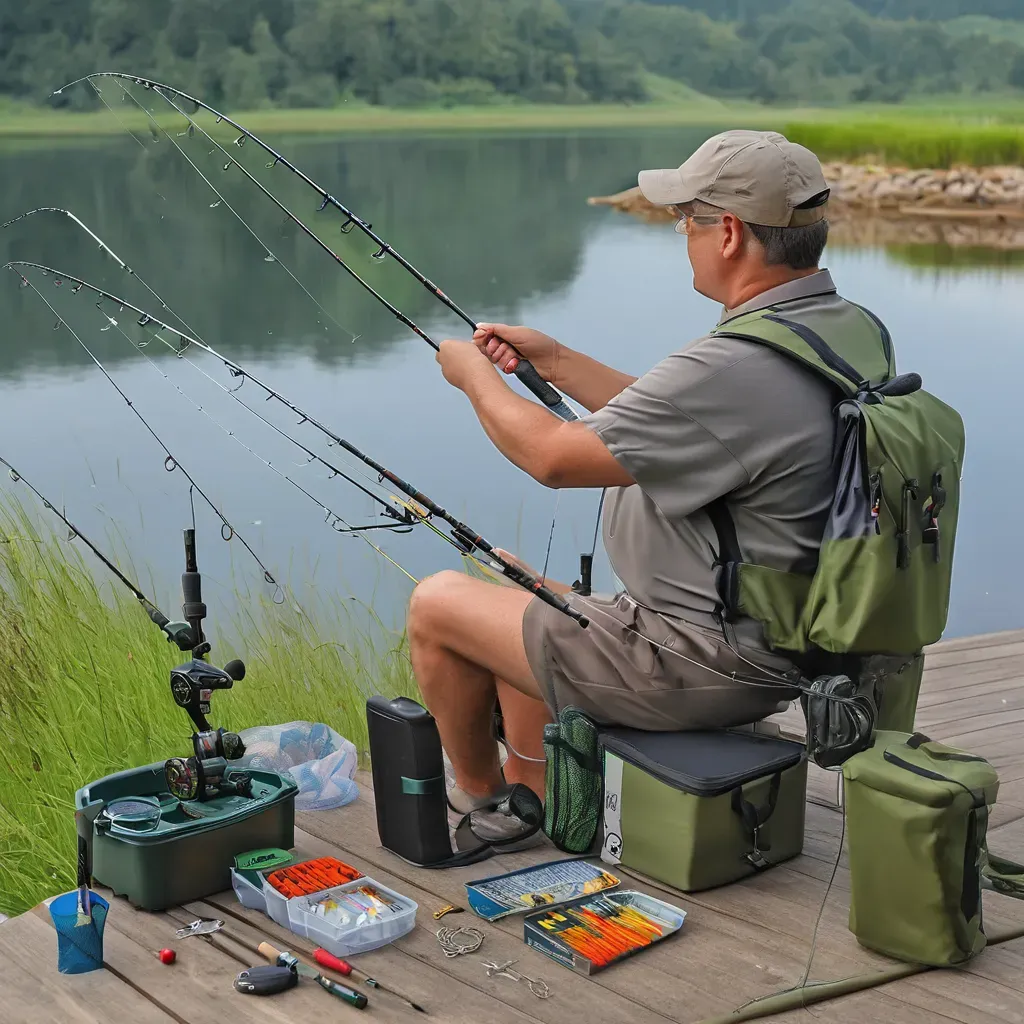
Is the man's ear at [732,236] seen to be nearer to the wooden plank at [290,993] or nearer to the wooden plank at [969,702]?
the wooden plank at [290,993]

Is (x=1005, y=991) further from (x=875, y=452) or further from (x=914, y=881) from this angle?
(x=875, y=452)

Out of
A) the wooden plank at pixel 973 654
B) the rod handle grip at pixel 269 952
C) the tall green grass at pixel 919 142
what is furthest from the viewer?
the tall green grass at pixel 919 142

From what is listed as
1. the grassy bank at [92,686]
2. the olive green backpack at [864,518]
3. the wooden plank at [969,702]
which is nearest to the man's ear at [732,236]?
the olive green backpack at [864,518]

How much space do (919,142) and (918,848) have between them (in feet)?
42.4

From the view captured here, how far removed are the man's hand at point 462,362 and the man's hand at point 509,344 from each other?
83mm

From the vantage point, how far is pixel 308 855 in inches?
96.6

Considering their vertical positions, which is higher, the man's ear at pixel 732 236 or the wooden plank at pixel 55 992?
the man's ear at pixel 732 236

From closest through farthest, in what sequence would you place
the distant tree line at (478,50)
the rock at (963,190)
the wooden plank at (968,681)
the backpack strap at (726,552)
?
the backpack strap at (726,552) < the wooden plank at (968,681) < the distant tree line at (478,50) < the rock at (963,190)

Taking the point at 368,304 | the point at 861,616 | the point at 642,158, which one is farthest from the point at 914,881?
the point at 642,158

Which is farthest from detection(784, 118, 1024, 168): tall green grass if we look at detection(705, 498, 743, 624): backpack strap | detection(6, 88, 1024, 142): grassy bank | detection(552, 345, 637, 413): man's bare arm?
detection(705, 498, 743, 624): backpack strap

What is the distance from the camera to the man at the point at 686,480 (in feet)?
6.97

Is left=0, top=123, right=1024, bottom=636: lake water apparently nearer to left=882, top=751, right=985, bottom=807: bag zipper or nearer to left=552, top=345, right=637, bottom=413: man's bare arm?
left=552, top=345, right=637, bottom=413: man's bare arm

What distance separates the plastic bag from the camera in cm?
269

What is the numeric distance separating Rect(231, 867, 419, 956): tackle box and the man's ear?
1.09m
